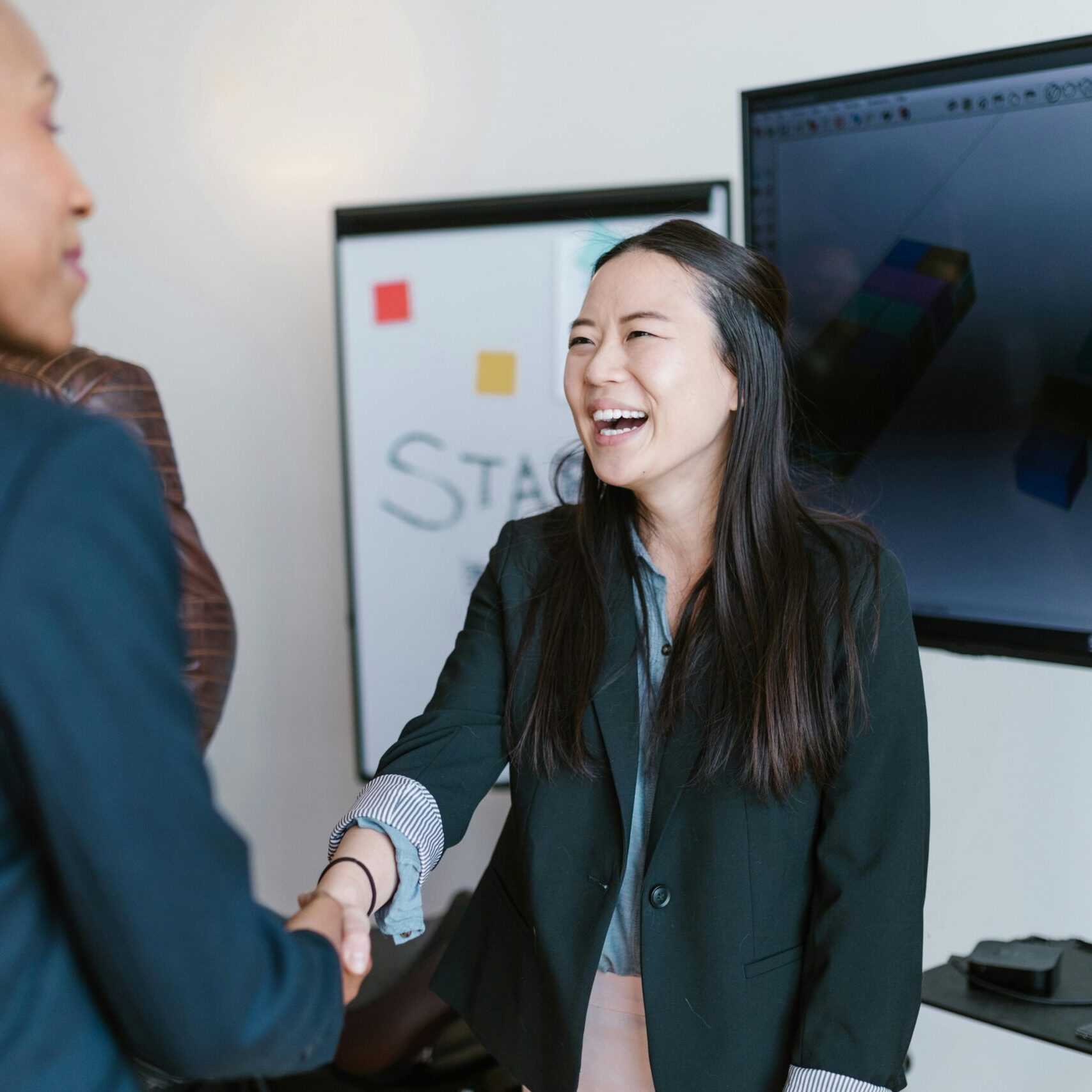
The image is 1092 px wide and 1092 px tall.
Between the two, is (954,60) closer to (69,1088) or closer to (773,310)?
(773,310)

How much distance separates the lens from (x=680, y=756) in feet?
4.67

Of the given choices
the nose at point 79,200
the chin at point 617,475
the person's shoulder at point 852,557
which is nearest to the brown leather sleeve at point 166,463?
the chin at point 617,475

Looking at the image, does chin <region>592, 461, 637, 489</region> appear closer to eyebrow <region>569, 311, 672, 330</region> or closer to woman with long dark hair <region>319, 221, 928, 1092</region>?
woman with long dark hair <region>319, 221, 928, 1092</region>

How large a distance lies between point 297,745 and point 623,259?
2090mm

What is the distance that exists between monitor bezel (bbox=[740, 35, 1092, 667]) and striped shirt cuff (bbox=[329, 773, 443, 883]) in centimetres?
Answer: 86

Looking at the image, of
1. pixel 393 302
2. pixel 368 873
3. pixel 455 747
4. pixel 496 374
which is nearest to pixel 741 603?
pixel 455 747

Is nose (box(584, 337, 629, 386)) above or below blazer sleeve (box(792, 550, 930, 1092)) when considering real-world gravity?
above

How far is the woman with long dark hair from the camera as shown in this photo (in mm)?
1366

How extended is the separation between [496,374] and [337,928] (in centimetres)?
170

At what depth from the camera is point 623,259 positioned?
1554mm

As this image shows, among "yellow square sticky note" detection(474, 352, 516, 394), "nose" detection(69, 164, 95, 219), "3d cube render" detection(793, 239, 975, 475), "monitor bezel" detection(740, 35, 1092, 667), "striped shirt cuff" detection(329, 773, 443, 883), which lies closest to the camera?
"nose" detection(69, 164, 95, 219)

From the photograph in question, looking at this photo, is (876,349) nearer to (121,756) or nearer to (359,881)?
(359,881)

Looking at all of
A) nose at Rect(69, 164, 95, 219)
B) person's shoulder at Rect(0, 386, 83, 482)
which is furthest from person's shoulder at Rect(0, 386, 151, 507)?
nose at Rect(69, 164, 95, 219)

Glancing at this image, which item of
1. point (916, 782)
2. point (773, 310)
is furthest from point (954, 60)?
point (916, 782)
